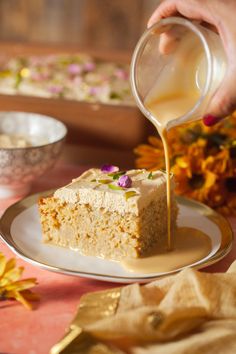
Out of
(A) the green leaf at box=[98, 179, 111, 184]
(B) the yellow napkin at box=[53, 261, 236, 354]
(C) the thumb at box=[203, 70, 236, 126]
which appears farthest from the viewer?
(A) the green leaf at box=[98, 179, 111, 184]

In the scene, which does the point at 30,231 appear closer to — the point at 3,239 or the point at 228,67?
the point at 3,239

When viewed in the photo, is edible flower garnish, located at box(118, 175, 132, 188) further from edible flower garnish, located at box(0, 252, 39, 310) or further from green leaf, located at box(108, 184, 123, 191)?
edible flower garnish, located at box(0, 252, 39, 310)

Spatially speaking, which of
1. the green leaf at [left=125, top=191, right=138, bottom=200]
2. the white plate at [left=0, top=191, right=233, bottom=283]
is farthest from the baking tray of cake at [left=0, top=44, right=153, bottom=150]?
the green leaf at [left=125, top=191, right=138, bottom=200]

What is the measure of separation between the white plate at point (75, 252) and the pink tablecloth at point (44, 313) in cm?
3

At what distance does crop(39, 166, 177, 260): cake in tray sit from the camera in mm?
1364

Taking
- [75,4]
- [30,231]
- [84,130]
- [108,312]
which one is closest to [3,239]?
[30,231]

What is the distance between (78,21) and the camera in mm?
4148

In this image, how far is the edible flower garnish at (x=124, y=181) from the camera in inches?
54.5

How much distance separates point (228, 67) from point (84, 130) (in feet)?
2.87

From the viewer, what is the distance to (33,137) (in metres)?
1.91

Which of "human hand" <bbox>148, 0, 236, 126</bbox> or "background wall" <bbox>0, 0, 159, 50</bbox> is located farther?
"background wall" <bbox>0, 0, 159, 50</bbox>

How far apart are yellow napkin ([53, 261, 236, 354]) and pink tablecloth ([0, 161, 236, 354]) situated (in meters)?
0.09

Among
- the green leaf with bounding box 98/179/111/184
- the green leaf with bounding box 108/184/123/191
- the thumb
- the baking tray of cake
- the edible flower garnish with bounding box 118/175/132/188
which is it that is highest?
the thumb

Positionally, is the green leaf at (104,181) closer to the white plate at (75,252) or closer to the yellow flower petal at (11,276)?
the white plate at (75,252)
